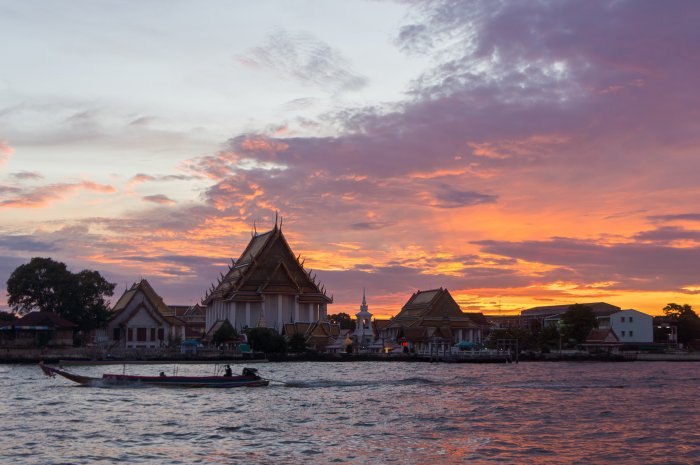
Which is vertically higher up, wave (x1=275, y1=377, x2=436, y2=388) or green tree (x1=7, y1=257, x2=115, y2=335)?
green tree (x1=7, y1=257, x2=115, y2=335)

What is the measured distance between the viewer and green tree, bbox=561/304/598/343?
119 metres

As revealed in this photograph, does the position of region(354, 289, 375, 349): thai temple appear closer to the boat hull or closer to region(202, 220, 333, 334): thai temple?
region(202, 220, 333, 334): thai temple

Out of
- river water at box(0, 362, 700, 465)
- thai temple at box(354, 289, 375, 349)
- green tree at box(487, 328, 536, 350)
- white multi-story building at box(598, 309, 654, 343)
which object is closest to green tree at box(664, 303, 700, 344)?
white multi-story building at box(598, 309, 654, 343)

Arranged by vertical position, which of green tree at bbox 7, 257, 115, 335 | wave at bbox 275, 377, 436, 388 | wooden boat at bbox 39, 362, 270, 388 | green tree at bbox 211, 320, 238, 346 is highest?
green tree at bbox 7, 257, 115, 335

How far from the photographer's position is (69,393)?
46250 millimetres

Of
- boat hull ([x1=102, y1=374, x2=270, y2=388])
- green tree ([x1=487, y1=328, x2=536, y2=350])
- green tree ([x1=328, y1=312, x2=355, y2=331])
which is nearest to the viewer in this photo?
boat hull ([x1=102, y1=374, x2=270, y2=388])

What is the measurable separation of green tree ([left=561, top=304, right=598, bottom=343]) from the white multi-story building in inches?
504

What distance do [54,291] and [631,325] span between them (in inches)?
3458

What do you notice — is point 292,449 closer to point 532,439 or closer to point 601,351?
point 532,439

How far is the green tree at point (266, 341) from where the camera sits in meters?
98.1

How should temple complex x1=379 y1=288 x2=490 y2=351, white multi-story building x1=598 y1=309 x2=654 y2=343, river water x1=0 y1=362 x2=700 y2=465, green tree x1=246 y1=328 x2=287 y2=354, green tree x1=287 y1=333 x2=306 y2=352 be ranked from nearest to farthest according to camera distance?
1. river water x1=0 y1=362 x2=700 y2=465
2. green tree x1=246 y1=328 x2=287 y2=354
3. green tree x1=287 y1=333 x2=306 y2=352
4. temple complex x1=379 y1=288 x2=490 y2=351
5. white multi-story building x1=598 y1=309 x2=654 y2=343

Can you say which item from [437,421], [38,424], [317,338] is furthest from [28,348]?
[437,421]

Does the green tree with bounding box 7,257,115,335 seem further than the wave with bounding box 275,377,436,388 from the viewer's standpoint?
Yes

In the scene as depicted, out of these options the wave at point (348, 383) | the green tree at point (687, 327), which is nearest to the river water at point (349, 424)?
the wave at point (348, 383)
